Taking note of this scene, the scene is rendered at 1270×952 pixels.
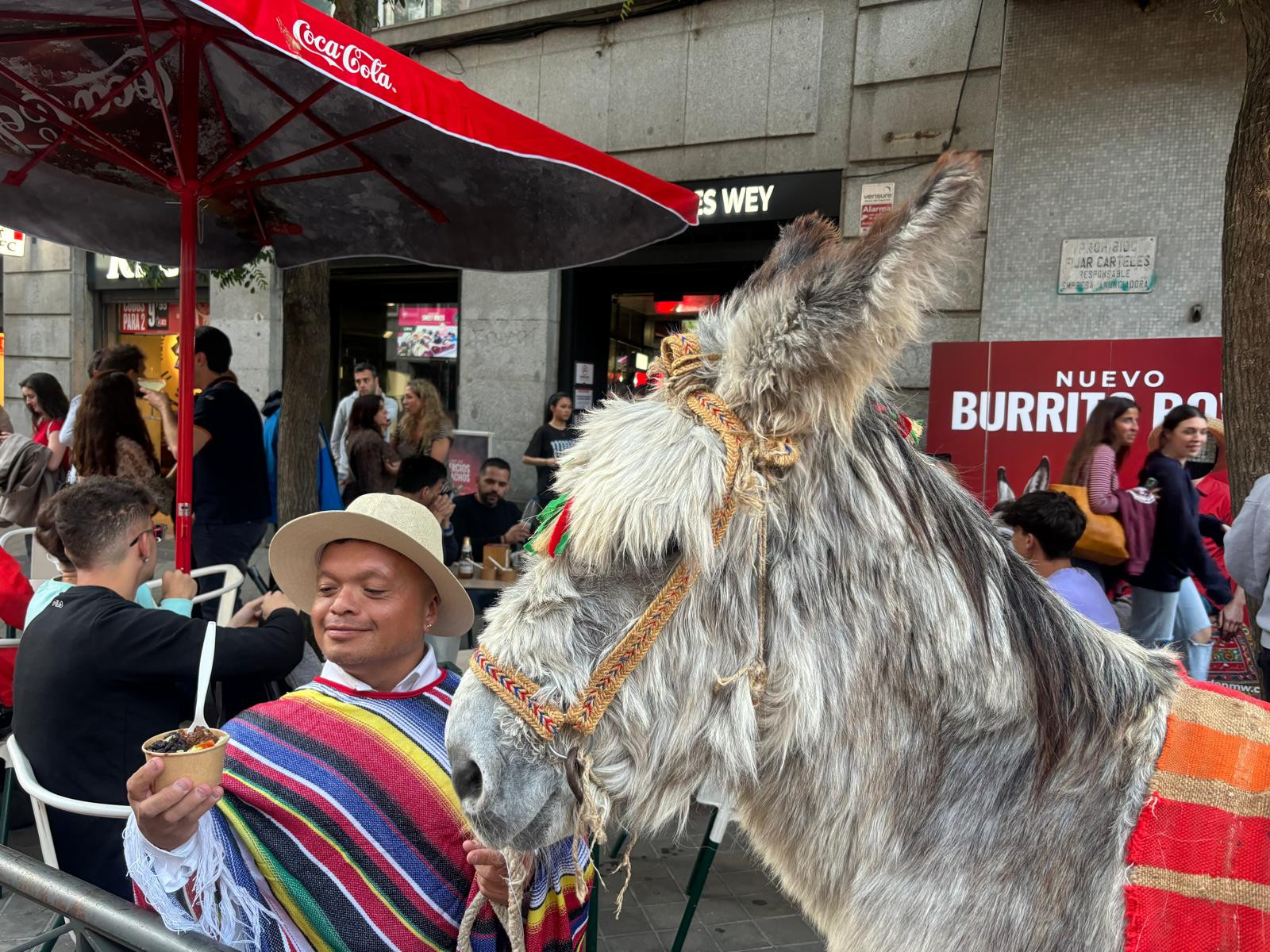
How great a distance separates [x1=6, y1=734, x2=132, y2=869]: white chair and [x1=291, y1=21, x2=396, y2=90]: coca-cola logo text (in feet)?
7.32

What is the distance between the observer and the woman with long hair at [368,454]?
7.35m

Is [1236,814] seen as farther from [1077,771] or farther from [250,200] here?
[250,200]

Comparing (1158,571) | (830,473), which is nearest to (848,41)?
(1158,571)

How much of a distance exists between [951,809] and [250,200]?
472 cm

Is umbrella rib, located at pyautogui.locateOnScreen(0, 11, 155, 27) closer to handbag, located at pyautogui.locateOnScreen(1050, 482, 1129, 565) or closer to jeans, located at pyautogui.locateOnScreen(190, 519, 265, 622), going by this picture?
jeans, located at pyautogui.locateOnScreen(190, 519, 265, 622)

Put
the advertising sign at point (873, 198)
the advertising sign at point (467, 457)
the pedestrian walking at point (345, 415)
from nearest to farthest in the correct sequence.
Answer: the advertising sign at point (873, 198), the pedestrian walking at point (345, 415), the advertising sign at point (467, 457)

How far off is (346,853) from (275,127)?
2.94m

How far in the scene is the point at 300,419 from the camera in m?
5.84

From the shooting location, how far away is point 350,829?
174cm

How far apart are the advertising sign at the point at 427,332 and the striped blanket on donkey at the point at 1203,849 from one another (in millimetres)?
10448

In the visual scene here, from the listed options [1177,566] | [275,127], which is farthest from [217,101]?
[1177,566]

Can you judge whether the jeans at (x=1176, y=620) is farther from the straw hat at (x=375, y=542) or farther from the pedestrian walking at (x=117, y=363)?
the pedestrian walking at (x=117, y=363)

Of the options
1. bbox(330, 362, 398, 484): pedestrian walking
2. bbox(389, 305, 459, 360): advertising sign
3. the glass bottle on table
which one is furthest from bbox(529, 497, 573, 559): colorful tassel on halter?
bbox(389, 305, 459, 360): advertising sign

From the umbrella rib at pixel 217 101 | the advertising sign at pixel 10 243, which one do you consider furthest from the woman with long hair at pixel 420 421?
the advertising sign at pixel 10 243
